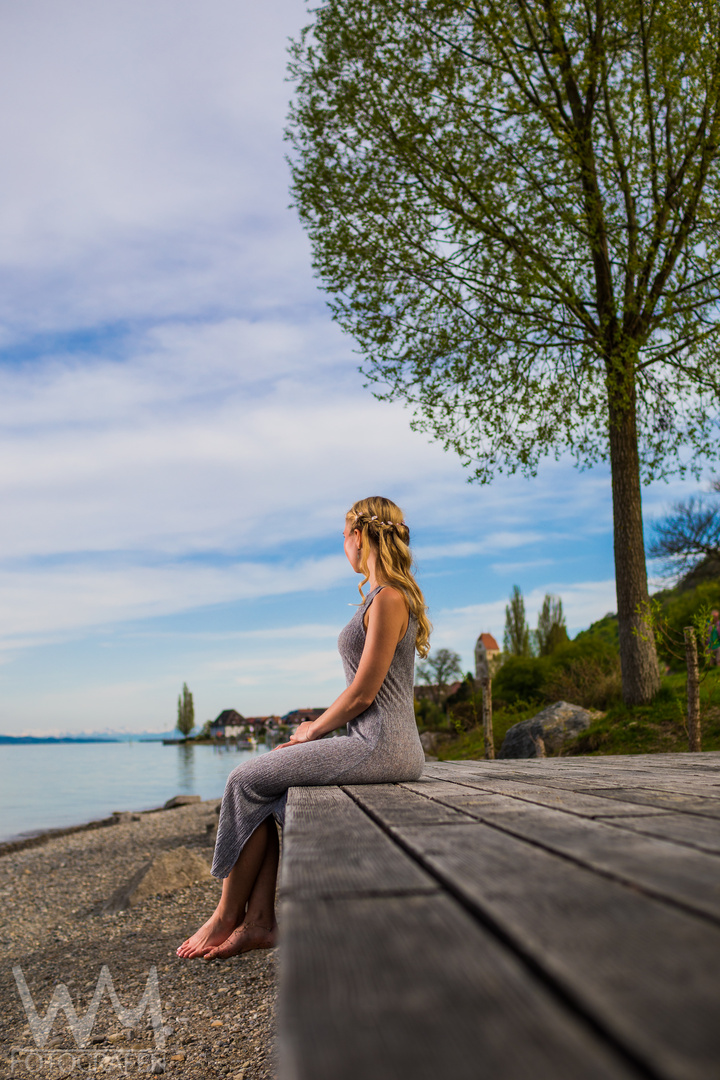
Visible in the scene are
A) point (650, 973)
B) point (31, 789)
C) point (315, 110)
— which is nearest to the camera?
point (650, 973)

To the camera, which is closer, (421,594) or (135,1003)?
(421,594)

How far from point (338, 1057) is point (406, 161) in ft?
45.2

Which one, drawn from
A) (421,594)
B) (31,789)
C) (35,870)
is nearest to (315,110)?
(421,594)

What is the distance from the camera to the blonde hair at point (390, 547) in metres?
3.79

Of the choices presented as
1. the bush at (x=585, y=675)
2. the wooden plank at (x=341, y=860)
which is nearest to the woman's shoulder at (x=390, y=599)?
the wooden plank at (x=341, y=860)

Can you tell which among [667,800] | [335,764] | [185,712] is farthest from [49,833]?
[185,712]

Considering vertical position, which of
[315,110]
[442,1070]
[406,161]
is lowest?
[442,1070]

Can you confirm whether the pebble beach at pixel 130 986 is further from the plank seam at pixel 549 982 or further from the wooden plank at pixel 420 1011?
the wooden plank at pixel 420 1011

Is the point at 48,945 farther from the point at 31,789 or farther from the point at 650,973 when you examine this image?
the point at 31,789

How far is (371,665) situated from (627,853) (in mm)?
2089

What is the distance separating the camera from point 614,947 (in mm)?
952

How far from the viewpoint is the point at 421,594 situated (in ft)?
12.8

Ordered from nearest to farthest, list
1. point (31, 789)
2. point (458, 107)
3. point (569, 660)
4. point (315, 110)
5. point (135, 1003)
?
1. point (135, 1003)
2. point (458, 107)
3. point (315, 110)
4. point (569, 660)
5. point (31, 789)

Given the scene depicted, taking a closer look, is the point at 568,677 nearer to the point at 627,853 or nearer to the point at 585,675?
the point at 585,675
